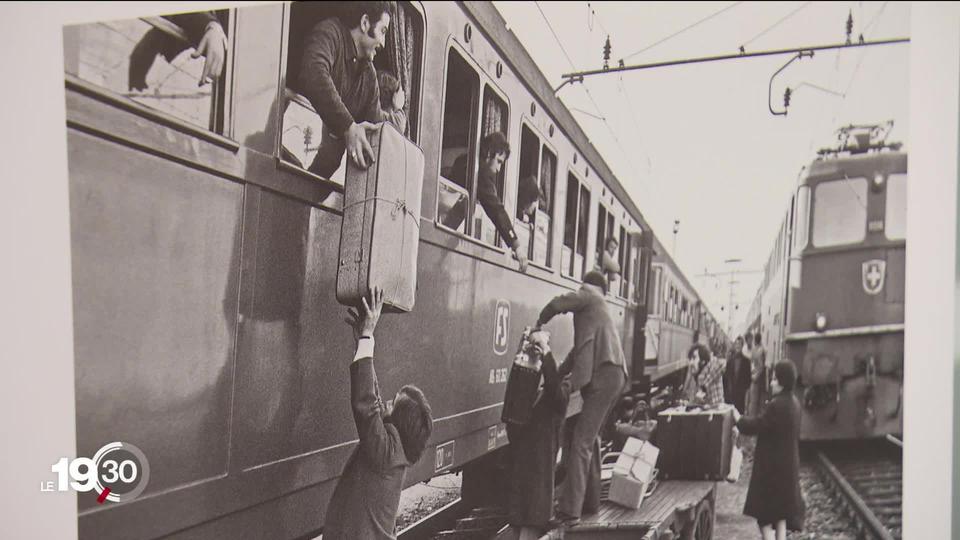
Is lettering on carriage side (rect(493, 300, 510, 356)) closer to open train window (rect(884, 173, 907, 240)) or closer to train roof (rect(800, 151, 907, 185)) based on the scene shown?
train roof (rect(800, 151, 907, 185))

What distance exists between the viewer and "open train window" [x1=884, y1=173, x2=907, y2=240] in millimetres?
2252

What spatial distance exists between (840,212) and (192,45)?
2.11 m

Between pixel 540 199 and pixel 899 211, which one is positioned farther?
pixel 540 199

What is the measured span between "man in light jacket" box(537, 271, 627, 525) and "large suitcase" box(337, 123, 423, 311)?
56 cm

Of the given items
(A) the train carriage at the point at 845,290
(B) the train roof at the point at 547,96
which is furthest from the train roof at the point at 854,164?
(B) the train roof at the point at 547,96

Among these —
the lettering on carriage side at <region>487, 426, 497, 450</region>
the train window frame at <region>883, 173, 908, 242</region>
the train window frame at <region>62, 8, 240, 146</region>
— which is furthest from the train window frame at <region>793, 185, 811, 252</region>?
the train window frame at <region>62, 8, 240, 146</region>

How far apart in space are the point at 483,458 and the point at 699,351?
33.2 inches

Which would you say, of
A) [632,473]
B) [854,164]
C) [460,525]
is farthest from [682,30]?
[460,525]

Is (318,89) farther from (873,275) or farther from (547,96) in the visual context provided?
(873,275)

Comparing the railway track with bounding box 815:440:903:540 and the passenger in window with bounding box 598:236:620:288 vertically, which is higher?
the passenger in window with bounding box 598:236:620:288

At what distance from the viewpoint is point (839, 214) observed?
2617 millimetres

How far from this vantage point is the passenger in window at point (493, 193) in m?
2.70

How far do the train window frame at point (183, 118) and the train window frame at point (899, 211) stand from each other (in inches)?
73.8

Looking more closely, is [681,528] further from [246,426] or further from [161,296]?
[161,296]
